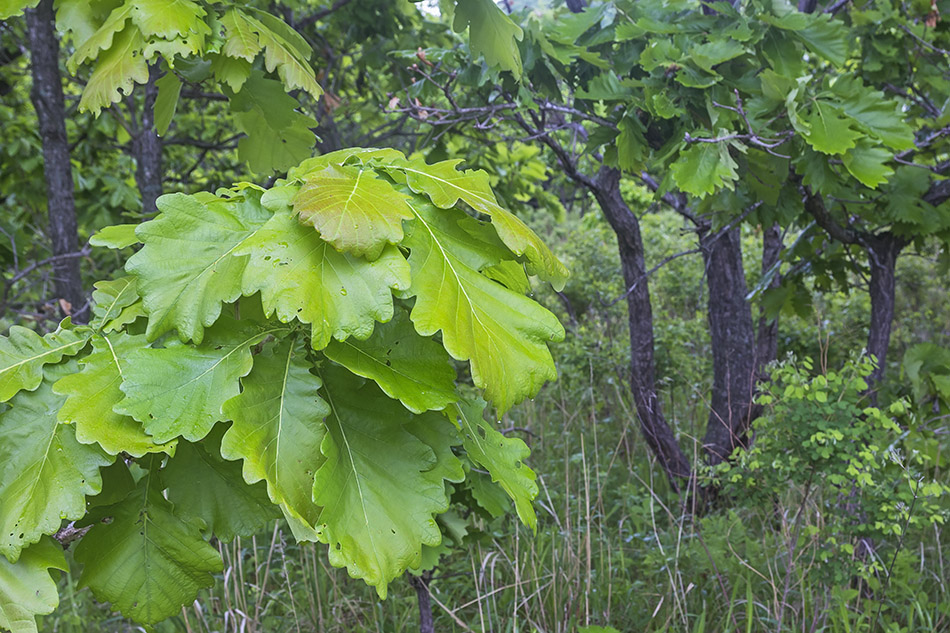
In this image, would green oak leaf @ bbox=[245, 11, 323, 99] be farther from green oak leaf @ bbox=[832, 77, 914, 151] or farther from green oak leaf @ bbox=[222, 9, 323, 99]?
green oak leaf @ bbox=[832, 77, 914, 151]

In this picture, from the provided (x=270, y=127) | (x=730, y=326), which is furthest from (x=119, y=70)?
(x=730, y=326)

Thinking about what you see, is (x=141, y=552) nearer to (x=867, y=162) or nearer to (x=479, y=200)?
(x=479, y=200)

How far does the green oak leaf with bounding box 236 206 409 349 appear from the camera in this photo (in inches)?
30.8

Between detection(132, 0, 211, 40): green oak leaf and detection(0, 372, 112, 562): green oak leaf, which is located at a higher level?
detection(132, 0, 211, 40): green oak leaf

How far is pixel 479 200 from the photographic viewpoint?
874mm

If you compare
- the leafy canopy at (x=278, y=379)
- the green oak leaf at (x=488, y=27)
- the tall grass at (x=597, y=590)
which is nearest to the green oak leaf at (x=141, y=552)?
the leafy canopy at (x=278, y=379)

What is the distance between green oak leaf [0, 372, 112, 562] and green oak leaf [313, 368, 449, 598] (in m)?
0.28

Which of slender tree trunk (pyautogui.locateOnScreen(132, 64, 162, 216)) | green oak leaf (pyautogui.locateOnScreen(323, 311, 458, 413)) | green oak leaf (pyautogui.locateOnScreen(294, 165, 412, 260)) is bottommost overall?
slender tree trunk (pyautogui.locateOnScreen(132, 64, 162, 216))

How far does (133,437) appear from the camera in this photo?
0.82 metres

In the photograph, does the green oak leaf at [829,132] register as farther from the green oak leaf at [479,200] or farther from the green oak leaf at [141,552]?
the green oak leaf at [141,552]

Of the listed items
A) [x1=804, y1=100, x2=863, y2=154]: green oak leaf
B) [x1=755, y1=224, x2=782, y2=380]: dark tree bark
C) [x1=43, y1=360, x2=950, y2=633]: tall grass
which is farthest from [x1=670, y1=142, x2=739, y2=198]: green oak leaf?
[x1=755, y1=224, x2=782, y2=380]: dark tree bark

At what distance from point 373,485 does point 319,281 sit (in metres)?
0.26

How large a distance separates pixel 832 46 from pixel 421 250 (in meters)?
1.87

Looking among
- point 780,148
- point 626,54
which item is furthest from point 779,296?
point 626,54
